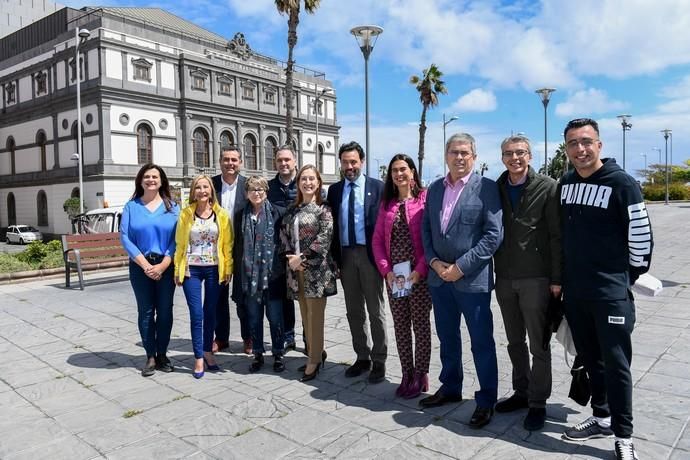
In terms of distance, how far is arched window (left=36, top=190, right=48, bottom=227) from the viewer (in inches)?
1558

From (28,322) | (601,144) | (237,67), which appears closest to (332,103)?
(237,67)

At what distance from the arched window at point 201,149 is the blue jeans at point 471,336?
38061mm

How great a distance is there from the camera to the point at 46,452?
3605 mm

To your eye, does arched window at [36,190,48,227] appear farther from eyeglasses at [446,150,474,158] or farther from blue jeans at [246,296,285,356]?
eyeglasses at [446,150,474,158]

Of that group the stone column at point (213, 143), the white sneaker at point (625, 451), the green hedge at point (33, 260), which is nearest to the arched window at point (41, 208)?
the stone column at point (213, 143)

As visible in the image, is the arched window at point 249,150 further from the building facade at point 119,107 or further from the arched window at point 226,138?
the arched window at point 226,138

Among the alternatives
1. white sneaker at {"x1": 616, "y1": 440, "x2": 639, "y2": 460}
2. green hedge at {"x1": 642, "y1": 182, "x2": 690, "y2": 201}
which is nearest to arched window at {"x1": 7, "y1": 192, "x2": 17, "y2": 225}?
white sneaker at {"x1": 616, "y1": 440, "x2": 639, "y2": 460}

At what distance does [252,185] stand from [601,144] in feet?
9.99

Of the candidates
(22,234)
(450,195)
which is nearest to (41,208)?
(22,234)

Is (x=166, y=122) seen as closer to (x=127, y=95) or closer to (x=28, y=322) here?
(x=127, y=95)

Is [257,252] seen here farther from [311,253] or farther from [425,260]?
[425,260]

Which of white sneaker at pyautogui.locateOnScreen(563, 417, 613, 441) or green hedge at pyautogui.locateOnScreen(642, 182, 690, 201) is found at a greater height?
green hedge at pyautogui.locateOnScreen(642, 182, 690, 201)

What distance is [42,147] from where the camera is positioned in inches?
1566

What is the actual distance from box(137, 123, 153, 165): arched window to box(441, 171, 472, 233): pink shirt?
35.5 meters
